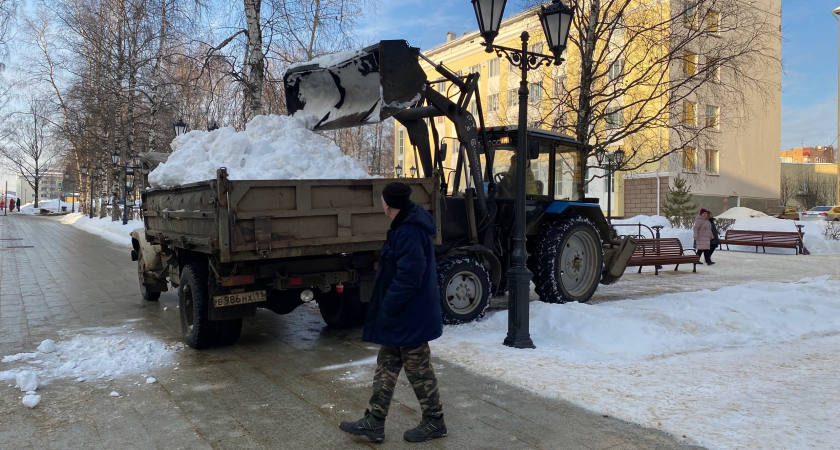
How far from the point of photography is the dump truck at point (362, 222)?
557 cm

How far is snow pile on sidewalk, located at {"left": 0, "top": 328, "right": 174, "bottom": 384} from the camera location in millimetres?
5277

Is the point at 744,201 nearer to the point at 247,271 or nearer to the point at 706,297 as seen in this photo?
the point at 706,297

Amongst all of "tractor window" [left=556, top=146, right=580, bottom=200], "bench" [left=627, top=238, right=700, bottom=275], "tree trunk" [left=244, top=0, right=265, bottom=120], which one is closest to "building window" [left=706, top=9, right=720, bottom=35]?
"bench" [left=627, top=238, right=700, bottom=275]

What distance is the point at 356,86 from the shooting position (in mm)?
7109

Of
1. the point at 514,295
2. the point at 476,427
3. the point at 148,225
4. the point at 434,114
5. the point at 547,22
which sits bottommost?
the point at 476,427

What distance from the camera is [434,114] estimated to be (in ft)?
23.6

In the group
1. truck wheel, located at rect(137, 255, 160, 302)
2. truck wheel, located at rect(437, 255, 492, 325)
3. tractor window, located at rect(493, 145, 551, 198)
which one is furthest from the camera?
truck wheel, located at rect(137, 255, 160, 302)

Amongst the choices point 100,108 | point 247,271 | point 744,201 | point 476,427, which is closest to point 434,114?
point 247,271

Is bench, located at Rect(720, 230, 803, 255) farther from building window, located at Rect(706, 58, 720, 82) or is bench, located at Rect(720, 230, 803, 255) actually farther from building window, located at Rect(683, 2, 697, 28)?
building window, located at Rect(683, 2, 697, 28)

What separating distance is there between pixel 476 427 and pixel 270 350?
2.92m

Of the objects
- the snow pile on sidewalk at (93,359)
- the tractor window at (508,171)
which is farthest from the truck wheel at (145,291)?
the tractor window at (508,171)

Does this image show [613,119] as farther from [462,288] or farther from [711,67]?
[462,288]

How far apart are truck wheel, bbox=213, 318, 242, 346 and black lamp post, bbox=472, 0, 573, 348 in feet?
9.53

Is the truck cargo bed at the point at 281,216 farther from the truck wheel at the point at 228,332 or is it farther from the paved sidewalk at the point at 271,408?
the paved sidewalk at the point at 271,408
